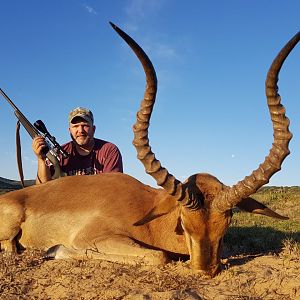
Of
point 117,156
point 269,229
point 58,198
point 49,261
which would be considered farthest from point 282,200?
point 49,261

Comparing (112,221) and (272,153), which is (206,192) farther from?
(112,221)

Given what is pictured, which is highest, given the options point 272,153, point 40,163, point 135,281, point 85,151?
point 85,151

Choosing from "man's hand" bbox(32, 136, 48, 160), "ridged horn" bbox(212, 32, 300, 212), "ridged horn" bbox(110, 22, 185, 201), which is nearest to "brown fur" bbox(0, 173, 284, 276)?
"ridged horn" bbox(212, 32, 300, 212)

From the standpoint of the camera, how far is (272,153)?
212 inches

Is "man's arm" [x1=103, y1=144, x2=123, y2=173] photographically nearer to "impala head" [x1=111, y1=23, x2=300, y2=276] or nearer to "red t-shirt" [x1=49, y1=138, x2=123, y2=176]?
"red t-shirt" [x1=49, y1=138, x2=123, y2=176]

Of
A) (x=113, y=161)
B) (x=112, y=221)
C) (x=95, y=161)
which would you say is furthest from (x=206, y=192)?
(x=95, y=161)

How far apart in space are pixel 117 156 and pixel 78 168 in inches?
35.8

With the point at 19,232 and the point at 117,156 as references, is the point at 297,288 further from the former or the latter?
the point at 117,156

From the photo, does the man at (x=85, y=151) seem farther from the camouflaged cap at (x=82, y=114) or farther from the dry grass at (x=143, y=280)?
the dry grass at (x=143, y=280)

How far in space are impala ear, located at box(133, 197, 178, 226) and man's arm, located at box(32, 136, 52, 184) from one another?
3.74 metres

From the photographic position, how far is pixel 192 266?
5547mm

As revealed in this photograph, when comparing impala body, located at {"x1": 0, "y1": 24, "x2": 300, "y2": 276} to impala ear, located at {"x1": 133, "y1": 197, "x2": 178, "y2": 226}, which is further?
impala ear, located at {"x1": 133, "y1": 197, "x2": 178, "y2": 226}

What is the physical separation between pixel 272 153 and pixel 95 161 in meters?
5.36

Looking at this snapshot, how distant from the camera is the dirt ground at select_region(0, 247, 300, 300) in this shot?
461cm
